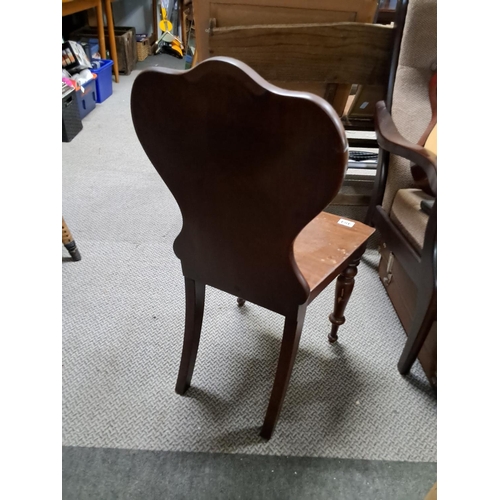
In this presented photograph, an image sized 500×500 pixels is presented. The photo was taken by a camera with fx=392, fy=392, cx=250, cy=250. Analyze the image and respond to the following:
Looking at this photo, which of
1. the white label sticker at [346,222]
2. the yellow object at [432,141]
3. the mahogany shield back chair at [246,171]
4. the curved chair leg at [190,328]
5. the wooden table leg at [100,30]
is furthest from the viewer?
the wooden table leg at [100,30]

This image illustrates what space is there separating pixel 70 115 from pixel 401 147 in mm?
2179

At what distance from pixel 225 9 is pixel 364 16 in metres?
0.49

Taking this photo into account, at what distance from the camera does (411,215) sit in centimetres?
124

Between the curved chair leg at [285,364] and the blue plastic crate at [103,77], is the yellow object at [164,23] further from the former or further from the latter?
the curved chair leg at [285,364]

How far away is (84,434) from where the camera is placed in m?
1.04

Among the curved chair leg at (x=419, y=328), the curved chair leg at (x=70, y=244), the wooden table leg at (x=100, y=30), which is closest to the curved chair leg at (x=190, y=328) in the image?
the curved chair leg at (x=419, y=328)

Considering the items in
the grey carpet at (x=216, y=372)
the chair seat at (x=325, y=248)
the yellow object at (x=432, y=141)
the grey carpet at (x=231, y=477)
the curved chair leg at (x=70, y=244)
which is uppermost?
the yellow object at (x=432, y=141)

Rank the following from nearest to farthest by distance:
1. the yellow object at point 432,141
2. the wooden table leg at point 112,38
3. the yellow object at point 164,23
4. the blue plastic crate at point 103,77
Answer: the yellow object at point 432,141 → the blue plastic crate at point 103,77 → the wooden table leg at point 112,38 → the yellow object at point 164,23

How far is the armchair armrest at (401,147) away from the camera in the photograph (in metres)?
1.04

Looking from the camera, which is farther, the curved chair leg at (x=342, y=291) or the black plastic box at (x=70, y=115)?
the black plastic box at (x=70, y=115)

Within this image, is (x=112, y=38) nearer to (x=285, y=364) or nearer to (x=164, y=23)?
(x=164, y=23)

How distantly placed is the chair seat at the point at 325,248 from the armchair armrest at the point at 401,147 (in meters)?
0.22

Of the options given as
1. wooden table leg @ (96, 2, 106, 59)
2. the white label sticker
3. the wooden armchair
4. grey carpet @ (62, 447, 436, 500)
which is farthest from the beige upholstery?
wooden table leg @ (96, 2, 106, 59)

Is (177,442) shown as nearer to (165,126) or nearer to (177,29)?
(165,126)
